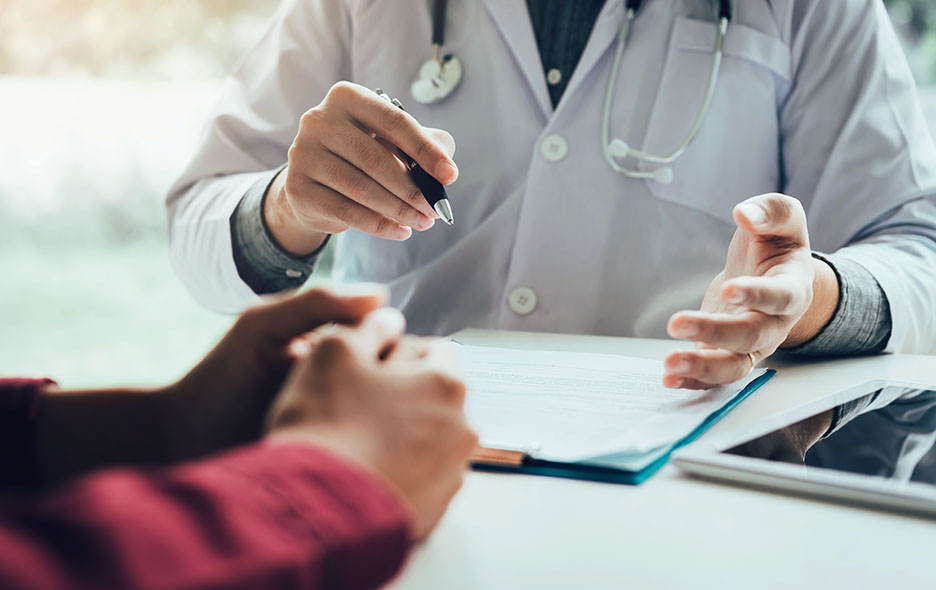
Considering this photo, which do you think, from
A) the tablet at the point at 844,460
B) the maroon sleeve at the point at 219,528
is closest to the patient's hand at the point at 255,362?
the maroon sleeve at the point at 219,528

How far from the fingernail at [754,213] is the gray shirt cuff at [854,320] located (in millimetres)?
153

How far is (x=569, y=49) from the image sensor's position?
1.03 m

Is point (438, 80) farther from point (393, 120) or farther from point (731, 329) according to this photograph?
point (731, 329)

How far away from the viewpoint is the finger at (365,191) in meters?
0.76

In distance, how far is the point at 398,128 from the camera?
0.72 metres

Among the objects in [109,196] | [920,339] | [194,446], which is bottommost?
[109,196]

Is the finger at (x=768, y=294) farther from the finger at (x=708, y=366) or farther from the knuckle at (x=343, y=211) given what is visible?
the knuckle at (x=343, y=211)

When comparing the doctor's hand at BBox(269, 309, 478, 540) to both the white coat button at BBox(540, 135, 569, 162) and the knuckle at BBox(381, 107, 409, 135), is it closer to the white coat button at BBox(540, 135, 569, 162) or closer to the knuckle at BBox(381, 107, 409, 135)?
the knuckle at BBox(381, 107, 409, 135)

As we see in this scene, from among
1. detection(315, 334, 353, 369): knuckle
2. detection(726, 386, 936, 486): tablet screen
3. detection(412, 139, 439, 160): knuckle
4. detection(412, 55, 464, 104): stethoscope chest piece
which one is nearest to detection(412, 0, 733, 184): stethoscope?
detection(412, 55, 464, 104): stethoscope chest piece

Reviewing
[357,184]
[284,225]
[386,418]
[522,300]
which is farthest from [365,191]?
[386,418]

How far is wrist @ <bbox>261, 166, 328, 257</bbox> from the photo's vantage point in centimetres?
91

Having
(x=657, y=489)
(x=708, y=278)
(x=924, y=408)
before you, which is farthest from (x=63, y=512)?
(x=708, y=278)

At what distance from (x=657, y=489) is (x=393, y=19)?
0.79m

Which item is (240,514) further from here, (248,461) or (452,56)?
(452,56)
